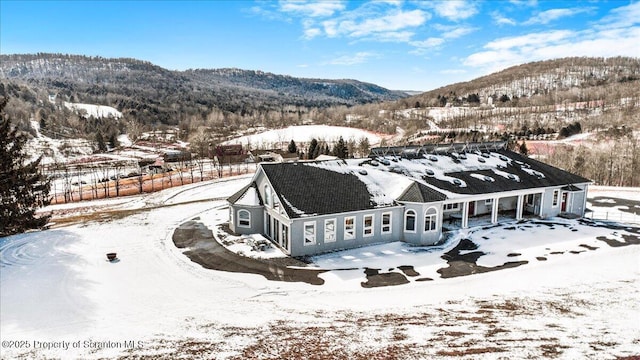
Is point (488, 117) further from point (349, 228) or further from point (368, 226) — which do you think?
point (349, 228)

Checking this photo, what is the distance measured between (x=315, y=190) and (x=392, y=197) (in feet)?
16.3

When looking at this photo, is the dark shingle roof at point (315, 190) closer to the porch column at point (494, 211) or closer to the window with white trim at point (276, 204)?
the window with white trim at point (276, 204)

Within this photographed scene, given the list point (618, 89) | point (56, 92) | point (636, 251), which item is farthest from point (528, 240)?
point (56, 92)

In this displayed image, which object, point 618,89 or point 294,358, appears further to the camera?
point 618,89

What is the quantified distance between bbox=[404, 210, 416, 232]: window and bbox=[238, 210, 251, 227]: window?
9995 millimetres

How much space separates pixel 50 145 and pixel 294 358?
373 feet

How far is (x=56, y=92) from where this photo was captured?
194125mm

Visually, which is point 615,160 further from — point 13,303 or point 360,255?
point 13,303

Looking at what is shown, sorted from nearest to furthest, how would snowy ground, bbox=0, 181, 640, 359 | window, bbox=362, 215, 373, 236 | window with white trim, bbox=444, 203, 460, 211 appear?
1. snowy ground, bbox=0, 181, 640, 359
2. window, bbox=362, 215, 373, 236
3. window with white trim, bbox=444, 203, 460, 211

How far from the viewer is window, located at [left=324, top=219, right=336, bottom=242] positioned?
2269 centimetres

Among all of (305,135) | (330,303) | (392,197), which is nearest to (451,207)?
(392,197)

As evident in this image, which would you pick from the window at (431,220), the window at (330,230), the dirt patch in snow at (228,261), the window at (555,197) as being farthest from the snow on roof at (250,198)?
the window at (555,197)

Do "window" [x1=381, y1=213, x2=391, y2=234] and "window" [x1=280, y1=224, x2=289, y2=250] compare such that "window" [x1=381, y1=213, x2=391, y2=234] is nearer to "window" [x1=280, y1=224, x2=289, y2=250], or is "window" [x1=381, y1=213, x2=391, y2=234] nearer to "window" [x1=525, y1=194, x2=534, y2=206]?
"window" [x1=280, y1=224, x2=289, y2=250]

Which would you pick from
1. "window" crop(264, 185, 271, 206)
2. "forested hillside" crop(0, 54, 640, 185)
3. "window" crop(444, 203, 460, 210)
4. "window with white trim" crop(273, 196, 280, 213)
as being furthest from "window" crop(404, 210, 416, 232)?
"forested hillside" crop(0, 54, 640, 185)
